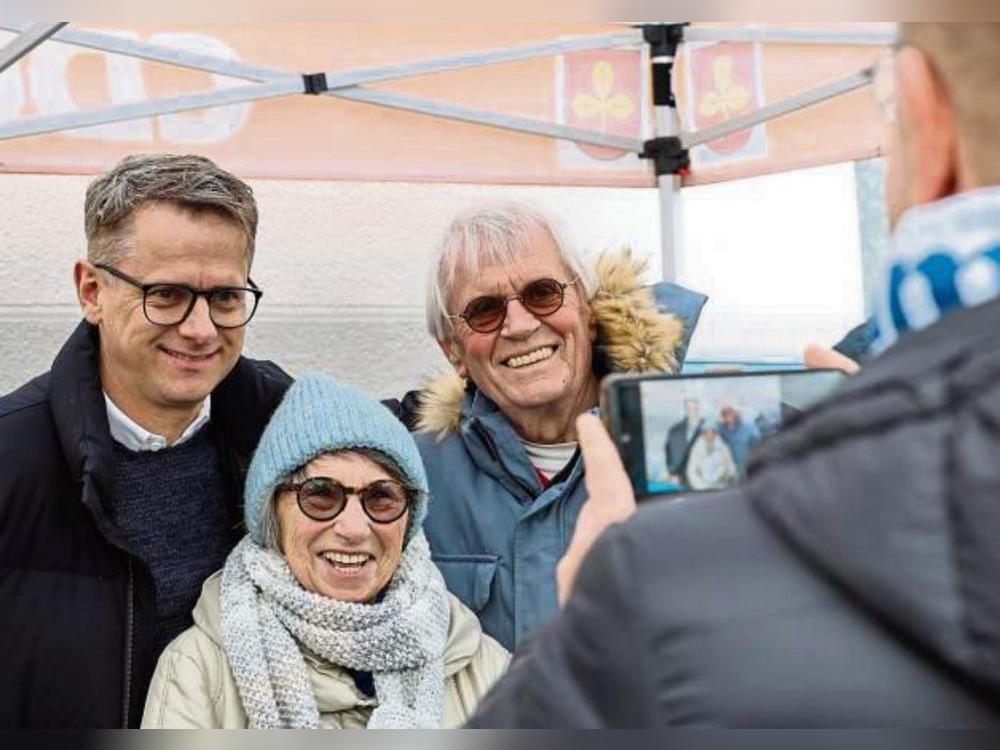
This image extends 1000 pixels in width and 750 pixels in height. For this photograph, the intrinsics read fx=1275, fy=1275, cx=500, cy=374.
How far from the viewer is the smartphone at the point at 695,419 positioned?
630 mm

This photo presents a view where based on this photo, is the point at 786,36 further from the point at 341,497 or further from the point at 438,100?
the point at 341,497

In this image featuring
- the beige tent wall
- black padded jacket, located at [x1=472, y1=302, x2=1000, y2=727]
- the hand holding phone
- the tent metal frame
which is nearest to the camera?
black padded jacket, located at [x1=472, y1=302, x2=1000, y2=727]

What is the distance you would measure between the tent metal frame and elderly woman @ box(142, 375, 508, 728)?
74 cm

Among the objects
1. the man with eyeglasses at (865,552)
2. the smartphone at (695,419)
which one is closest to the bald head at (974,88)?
the man with eyeglasses at (865,552)

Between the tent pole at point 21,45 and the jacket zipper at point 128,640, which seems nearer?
the jacket zipper at point 128,640

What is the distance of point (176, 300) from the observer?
1302mm

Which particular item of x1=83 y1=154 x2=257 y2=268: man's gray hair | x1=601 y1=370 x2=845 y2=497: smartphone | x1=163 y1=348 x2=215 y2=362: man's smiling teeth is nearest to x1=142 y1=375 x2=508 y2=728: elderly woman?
x1=163 y1=348 x2=215 y2=362: man's smiling teeth

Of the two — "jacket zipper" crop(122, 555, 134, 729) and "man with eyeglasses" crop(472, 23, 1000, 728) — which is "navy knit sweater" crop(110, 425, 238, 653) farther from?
"man with eyeglasses" crop(472, 23, 1000, 728)

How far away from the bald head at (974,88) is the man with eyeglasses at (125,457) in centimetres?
97

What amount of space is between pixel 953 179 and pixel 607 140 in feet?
5.69

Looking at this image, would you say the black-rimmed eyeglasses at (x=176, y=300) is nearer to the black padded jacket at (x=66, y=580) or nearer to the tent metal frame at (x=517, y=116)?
the black padded jacket at (x=66, y=580)

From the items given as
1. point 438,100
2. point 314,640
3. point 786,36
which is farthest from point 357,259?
point 314,640

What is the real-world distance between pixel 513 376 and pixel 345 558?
28cm

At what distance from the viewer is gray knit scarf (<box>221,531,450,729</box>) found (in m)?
1.28
